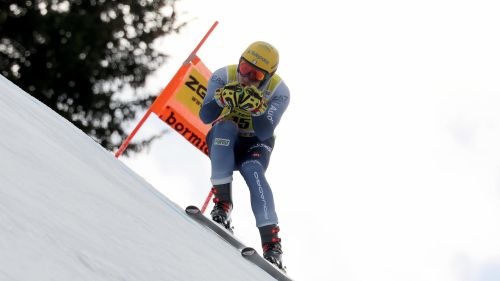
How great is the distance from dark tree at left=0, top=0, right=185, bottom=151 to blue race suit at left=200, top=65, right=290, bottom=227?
32.7 ft

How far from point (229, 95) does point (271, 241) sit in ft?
2.98

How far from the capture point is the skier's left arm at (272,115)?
5895mm

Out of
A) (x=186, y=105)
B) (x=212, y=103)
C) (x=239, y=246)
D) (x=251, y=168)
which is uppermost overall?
(x=186, y=105)

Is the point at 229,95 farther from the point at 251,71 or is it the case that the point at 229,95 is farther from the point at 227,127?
the point at 251,71

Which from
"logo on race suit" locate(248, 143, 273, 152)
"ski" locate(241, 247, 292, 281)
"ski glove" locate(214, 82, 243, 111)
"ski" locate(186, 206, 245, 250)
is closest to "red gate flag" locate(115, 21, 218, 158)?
"logo on race suit" locate(248, 143, 273, 152)

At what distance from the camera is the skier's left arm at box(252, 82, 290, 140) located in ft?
19.3

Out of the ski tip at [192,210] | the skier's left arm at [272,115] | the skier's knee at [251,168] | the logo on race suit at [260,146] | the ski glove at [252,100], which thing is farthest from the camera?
the logo on race suit at [260,146]

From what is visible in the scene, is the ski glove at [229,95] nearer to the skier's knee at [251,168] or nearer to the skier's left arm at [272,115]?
the skier's left arm at [272,115]

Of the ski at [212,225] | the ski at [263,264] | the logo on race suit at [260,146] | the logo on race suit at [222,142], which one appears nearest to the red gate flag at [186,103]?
the logo on race suit at [260,146]

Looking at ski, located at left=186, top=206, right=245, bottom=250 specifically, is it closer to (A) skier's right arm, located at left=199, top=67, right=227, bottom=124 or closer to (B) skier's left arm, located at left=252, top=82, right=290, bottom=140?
(B) skier's left arm, located at left=252, top=82, right=290, bottom=140

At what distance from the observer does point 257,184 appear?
18.8 feet

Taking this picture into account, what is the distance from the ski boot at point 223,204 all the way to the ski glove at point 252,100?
520 mm

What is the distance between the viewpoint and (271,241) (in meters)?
5.69

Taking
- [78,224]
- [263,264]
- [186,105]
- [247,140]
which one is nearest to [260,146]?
[247,140]
